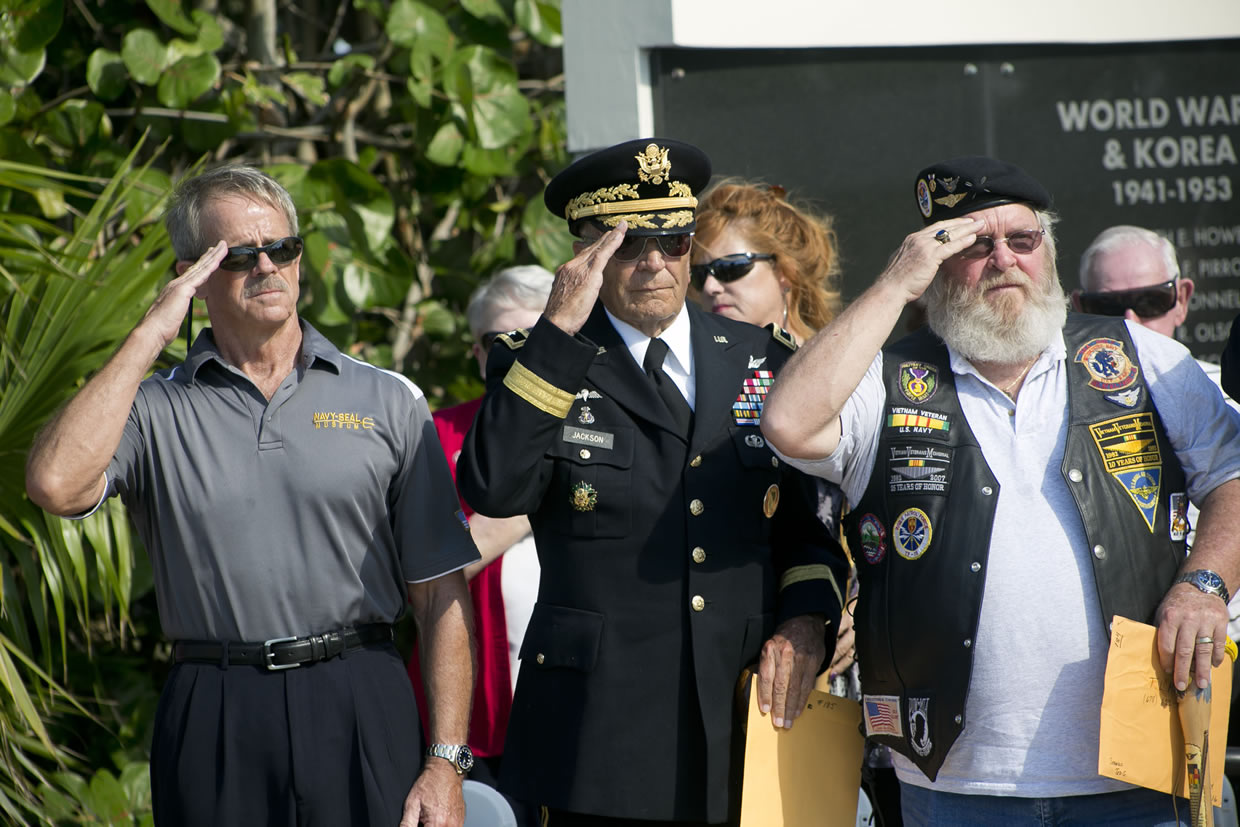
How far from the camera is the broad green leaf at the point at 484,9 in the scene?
546cm

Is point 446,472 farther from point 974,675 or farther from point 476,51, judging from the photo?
point 476,51

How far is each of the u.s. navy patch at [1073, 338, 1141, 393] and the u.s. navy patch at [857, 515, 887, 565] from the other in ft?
1.69

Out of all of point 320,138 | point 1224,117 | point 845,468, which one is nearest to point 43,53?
point 320,138

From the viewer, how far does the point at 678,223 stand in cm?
284

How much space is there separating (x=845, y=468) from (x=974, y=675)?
479mm

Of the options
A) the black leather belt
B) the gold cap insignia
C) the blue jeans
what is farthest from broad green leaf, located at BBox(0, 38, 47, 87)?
the blue jeans

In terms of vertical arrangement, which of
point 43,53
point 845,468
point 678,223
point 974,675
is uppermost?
point 43,53

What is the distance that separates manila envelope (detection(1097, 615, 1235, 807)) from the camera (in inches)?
96.5

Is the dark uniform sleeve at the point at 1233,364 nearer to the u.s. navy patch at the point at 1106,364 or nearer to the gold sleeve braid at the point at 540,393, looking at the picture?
the u.s. navy patch at the point at 1106,364

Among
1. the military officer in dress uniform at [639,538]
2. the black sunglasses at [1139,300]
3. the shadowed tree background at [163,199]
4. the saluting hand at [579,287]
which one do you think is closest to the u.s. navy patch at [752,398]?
the military officer in dress uniform at [639,538]

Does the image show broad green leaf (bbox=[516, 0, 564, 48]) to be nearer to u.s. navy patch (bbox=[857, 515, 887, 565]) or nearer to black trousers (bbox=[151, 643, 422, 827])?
u.s. navy patch (bbox=[857, 515, 887, 565])

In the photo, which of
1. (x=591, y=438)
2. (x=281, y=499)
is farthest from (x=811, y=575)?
(x=281, y=499)

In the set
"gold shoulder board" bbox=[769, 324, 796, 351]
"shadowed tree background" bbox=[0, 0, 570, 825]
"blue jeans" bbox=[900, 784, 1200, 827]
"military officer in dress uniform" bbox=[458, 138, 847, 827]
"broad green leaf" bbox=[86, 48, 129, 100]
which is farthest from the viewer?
"broad green leaf" bbox=[86, 48, 129, 100]

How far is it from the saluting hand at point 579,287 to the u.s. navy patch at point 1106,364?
991 mm
